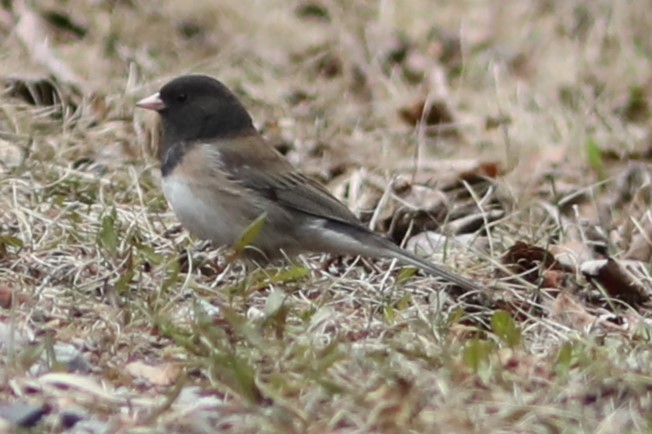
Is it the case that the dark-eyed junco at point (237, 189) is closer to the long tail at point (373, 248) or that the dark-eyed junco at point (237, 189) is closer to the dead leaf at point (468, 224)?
the long tail at point (373, 248)

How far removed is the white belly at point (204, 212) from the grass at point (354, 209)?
0.27ft

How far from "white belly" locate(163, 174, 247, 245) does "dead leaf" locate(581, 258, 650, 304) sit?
1.05 meters

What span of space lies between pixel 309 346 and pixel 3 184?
171cm

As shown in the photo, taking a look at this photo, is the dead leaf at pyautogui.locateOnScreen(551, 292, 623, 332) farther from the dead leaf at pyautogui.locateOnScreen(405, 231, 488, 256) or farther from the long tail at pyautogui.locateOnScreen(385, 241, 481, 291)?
the dead leaf at pyautogui.locateOnScreen(405, 231, 488, 256)

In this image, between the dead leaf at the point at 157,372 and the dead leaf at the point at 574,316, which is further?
the dead leaf at the point at 574,316

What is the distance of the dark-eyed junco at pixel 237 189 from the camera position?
167 inches

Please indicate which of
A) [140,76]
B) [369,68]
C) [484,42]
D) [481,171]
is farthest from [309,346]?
[484,42]

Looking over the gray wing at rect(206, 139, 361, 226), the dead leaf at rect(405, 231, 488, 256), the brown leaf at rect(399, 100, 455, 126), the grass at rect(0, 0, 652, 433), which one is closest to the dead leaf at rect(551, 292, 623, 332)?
the grass at rect(0, 0, 652, 433)

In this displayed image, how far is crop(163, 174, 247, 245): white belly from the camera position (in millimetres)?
4227

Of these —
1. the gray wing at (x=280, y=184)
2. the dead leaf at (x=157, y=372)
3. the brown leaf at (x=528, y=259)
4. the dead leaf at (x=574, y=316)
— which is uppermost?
the dead leaf at (x=157, y=372)

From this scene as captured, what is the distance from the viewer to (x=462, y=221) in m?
4.82

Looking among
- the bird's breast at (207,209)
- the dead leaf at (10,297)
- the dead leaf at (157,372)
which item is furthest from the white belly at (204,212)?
the dead leaf at (157,372)

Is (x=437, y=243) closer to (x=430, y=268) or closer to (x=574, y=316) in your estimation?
(x=430, y=268)

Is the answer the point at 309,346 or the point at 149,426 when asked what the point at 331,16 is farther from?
the point at 149,426
